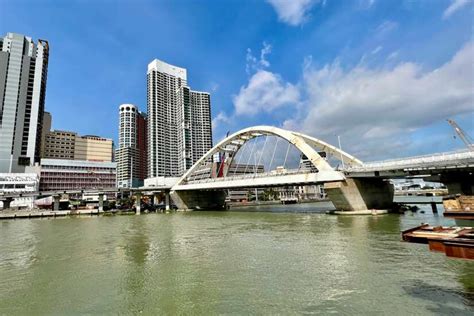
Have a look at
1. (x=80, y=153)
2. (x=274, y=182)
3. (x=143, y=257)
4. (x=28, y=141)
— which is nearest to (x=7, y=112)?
(x=28, y=141)

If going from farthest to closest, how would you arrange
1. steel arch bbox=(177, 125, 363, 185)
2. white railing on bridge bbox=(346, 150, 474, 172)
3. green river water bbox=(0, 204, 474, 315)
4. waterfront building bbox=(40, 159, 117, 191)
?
waterfront building bbox=(40, 159, 117, 191) < steel arch bbox=(177, 125, 363, 185) < white railing on bridge bbox=(346, 150, 474, 172) < green river water bbox=(0, 204, 474, 315)

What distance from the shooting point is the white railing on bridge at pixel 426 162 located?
31.5 m

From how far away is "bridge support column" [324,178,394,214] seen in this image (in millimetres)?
43469

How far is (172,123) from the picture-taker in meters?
174

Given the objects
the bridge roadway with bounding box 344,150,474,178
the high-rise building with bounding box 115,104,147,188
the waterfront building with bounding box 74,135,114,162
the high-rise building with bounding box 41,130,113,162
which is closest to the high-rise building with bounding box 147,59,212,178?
the high-rise building with bounding box 115,104,147,188

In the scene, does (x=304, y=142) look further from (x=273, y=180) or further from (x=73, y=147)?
(x=73, y=147)

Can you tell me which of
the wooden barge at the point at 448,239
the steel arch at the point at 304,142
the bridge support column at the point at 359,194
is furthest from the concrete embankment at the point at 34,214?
the wooden barge at the point at 448,239

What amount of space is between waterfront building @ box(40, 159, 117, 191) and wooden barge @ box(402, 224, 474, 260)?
12945 centimetres

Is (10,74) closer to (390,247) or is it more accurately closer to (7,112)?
(7,112)

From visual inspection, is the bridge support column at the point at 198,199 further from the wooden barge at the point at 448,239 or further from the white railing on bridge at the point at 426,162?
the wooden barge at the point at 448,239

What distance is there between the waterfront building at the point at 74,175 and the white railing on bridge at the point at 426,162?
11243cm

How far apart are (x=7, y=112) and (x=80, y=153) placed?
4352cm

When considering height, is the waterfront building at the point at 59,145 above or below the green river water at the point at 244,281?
above

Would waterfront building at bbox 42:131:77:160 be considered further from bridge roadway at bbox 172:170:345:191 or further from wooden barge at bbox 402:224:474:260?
wooden barge at bbox 402:224:474:260
